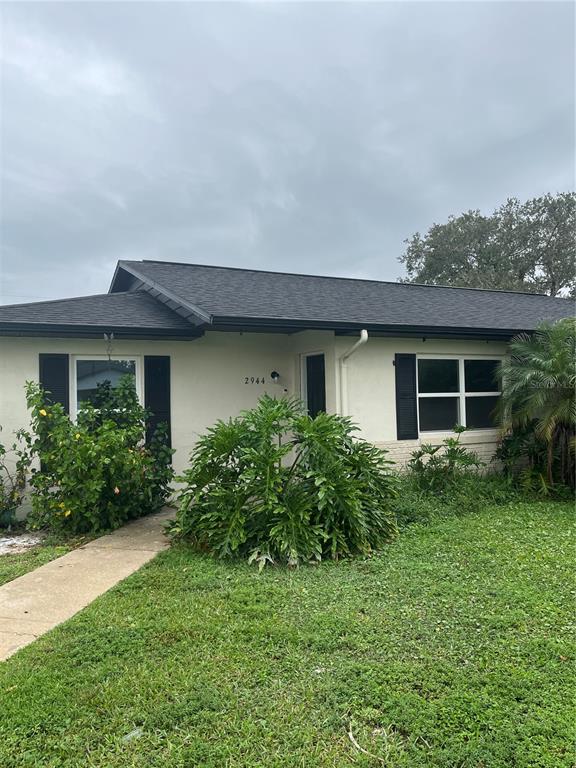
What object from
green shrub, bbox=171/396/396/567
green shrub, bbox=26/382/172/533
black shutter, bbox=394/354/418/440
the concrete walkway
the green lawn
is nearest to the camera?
the green lawn

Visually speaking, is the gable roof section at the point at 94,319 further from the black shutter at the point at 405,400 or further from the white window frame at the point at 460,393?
the white window frame at the point at 460,393

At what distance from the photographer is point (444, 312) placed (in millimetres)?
9508

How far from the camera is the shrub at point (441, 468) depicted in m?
7.51

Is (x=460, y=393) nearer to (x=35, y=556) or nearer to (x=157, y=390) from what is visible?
(x=157, y=390)

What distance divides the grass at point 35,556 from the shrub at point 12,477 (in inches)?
31.8

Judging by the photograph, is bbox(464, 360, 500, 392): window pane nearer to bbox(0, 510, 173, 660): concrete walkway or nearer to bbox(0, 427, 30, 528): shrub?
bbox(0, 510, 173, 660): concrete walkway

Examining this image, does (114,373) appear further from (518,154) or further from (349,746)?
(518,154)

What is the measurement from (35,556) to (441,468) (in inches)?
220

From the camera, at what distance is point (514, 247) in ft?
99.1

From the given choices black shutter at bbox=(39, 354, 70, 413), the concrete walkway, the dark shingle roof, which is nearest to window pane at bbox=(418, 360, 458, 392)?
the dark shingle roof

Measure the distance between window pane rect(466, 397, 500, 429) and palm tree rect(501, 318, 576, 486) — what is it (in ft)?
1.47

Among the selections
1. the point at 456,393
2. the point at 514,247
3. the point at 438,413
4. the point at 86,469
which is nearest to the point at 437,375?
the point at 456,393

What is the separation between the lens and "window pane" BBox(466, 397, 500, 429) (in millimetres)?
9016

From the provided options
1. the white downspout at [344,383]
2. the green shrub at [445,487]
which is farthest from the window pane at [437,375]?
the white downspout at [344,383]
